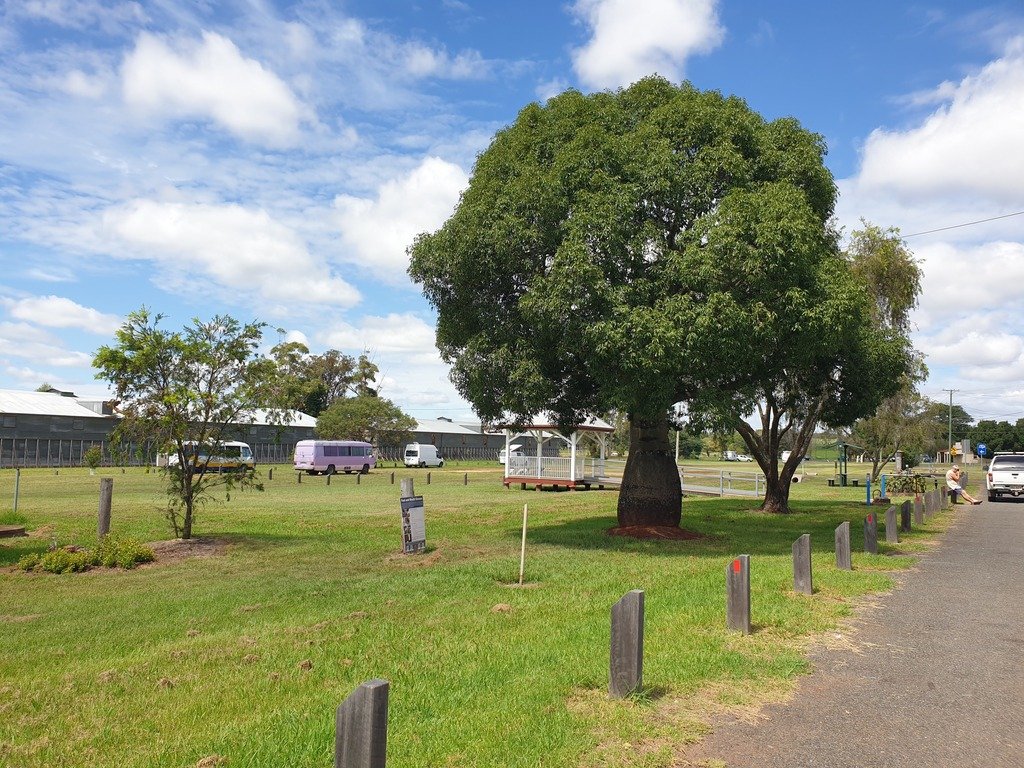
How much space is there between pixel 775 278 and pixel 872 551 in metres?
5.26

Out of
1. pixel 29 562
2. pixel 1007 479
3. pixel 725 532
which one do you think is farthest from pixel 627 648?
pixel 1007 479

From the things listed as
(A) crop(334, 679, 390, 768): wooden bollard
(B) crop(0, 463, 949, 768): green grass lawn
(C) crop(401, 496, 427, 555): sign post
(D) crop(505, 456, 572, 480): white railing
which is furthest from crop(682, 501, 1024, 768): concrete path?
(D) crop(505, 456, 572, 480): white railing

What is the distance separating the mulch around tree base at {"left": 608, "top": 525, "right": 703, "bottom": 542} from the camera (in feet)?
55.7

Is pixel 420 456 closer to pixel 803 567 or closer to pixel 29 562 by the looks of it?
pixel 29 562

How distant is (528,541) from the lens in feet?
55.5

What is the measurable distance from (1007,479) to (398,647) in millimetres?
32318

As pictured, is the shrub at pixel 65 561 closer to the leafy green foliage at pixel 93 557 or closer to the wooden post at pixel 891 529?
the leafy green foliage at pixel 93 557

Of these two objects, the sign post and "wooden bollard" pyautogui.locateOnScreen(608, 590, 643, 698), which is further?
the sign post

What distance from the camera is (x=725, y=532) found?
738 inches

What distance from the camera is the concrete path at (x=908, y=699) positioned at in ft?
16.5

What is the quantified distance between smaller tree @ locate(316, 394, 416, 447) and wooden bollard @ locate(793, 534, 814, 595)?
64.5 meters

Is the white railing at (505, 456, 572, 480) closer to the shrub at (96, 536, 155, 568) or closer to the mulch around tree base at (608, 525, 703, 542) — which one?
the mulch around tree base at (608, 525, 703, 542)

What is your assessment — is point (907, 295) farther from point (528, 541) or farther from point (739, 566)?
point (739, 566)

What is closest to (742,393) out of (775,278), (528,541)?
(775,278)
